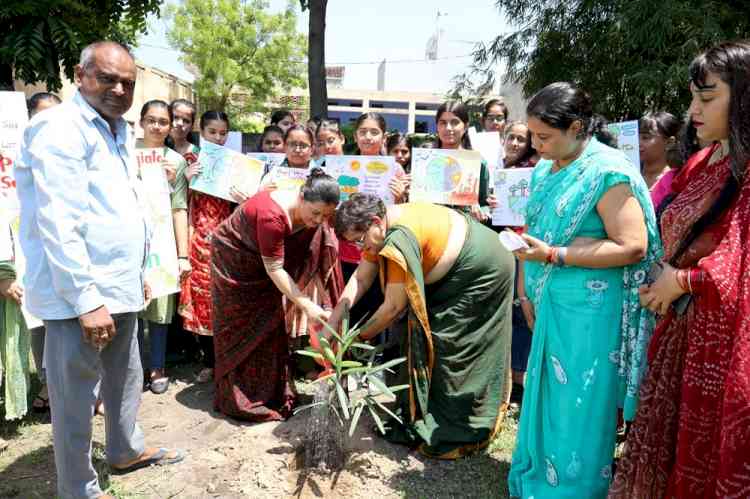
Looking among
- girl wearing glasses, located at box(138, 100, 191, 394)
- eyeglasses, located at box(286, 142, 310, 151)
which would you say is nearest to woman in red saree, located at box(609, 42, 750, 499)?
eyeglasses, located at box(286, 142, 310, 151)

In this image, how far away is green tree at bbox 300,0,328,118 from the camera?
31.6 feet

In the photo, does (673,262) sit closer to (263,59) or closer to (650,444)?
(650,444)

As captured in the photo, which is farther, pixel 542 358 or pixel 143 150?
pixel 143 150

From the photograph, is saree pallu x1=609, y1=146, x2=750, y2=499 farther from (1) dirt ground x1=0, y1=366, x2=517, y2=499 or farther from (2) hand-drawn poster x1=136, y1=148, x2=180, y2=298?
(2) hand-drawn poster x1=136, y1=148, x2=180, y2=298

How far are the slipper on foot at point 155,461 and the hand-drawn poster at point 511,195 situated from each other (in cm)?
226

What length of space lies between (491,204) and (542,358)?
1.43m

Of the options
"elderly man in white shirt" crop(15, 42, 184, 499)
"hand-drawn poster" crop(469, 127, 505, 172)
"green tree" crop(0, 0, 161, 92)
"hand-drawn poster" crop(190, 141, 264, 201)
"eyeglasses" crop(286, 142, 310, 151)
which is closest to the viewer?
"elderly man in white shirt" crop(15, 42, 184, 499)

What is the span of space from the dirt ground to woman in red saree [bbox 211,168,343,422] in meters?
0.17

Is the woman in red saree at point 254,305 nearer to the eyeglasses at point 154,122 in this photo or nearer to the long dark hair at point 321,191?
the long dark hair at point 321,191

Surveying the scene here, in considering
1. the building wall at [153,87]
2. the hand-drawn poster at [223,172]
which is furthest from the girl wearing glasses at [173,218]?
the building wall at [153,87]

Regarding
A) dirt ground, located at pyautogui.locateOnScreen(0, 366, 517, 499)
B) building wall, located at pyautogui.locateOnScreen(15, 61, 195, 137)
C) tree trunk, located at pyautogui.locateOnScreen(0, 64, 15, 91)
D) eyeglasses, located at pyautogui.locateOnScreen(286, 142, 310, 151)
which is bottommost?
dirt ground, located at pyautogui.locateOnScreen(0, 366, 517, 499)

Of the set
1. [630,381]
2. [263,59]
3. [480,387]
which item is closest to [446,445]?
[480,387]

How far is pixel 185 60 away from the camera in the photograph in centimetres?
3094

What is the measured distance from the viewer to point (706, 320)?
5.72ft
